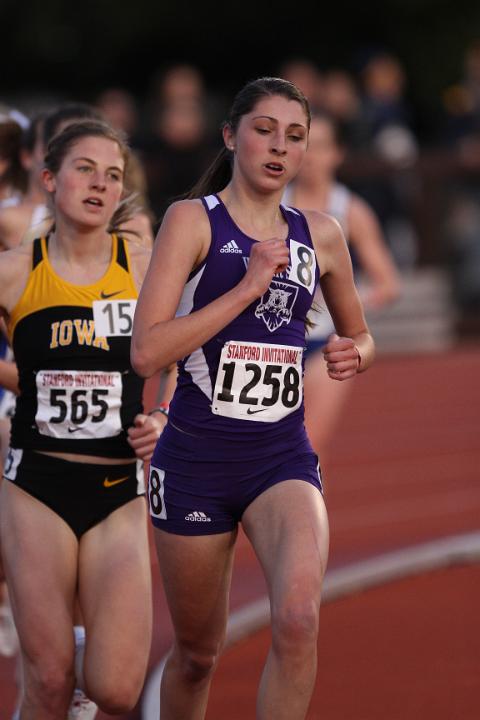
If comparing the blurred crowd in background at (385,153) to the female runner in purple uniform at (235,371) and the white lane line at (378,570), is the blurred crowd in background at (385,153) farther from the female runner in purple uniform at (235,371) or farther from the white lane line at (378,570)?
the female runner in purple uniform at (235,371)

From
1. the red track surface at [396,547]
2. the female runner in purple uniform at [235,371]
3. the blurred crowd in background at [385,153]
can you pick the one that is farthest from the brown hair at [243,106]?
the blurred crowd in background at [385,153]

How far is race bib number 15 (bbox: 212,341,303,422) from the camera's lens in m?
4.73

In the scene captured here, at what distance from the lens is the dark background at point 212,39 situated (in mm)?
Answer: 20781

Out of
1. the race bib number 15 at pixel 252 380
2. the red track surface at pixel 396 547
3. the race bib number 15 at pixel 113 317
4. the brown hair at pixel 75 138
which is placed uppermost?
the brown hair at pixel 75 138

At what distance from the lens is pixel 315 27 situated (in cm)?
2162

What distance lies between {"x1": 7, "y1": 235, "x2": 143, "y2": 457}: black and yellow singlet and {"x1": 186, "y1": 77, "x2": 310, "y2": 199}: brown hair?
50 centimetres

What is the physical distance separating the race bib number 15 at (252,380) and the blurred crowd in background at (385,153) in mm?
8731

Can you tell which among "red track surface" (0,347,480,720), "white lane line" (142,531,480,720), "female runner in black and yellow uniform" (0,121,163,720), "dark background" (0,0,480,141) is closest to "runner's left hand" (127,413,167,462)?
"female runner in black and yellow uniform" (0,121,163,720)

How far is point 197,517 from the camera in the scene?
4766mm

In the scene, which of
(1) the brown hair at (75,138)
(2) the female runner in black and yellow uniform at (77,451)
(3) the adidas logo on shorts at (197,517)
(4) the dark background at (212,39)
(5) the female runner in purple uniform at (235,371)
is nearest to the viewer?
(5) the female runner in purple uniform at (235,371)

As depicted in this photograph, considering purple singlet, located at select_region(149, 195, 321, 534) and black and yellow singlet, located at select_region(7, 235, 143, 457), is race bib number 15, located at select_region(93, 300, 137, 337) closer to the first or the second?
black and yellow singlet, located at select_region(7, 235, 143, 457)

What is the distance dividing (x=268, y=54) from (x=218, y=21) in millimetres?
870

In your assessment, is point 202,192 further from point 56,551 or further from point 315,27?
point 315,27

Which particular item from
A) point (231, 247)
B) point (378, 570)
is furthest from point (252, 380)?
point (378, 570)
